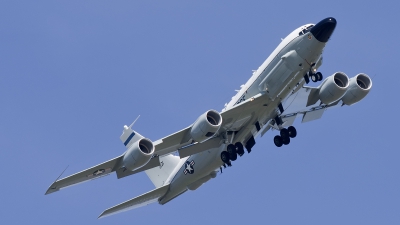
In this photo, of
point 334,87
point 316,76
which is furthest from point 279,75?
point 334,87

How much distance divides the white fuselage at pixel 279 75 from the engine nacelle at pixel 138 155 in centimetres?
625

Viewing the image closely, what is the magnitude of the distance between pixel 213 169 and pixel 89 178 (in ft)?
30.2

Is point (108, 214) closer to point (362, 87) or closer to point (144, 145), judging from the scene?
point (144, 145)

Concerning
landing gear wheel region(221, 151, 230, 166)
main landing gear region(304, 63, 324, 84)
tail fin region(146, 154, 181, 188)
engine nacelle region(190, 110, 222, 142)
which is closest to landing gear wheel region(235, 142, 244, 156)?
landing gear wheel region(221, 151, 230, 166)

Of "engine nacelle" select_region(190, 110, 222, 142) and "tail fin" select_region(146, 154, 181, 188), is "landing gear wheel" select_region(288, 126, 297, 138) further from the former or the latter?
"tail fin" select_region(146, 154, 181, 188)

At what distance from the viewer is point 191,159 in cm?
6700

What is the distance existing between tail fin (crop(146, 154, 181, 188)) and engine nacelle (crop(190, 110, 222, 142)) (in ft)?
33.2

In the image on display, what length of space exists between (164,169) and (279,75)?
1479cm

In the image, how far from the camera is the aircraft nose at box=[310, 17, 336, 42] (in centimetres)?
5828

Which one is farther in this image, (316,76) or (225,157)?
(225,157)

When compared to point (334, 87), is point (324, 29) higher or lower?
higher

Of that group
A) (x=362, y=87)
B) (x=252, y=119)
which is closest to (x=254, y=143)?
(x=252, y=119)

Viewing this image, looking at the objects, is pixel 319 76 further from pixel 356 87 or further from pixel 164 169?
pixel 164 169

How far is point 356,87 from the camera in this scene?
2515 inches
